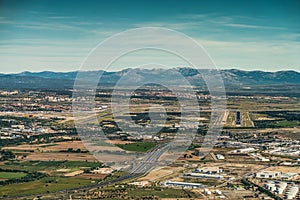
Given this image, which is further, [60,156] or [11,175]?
[60,156]

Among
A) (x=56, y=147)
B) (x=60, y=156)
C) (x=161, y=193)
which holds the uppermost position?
(x=56, y=147)

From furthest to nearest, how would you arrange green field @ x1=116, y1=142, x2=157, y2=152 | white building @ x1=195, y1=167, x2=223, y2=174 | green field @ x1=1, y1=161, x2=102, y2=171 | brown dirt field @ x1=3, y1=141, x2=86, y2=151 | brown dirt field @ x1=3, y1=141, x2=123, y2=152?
brown dirt field @ x1=3, y1=141, x2=86, y2=151 → brown dirt field @ x1=3, y1=141, x2=123, y2=152 → green field @ x1=116, y1=142, x2=157, y2=152 → green field @ x1=1, y1=161, x2=102, y2=171 → white building @ x1=195, y1=167, x2=223, y2=174

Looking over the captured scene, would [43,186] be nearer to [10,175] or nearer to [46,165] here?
[10,175]

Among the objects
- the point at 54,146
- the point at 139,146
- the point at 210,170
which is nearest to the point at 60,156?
the point at 54,146

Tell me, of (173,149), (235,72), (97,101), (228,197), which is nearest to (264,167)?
(173,149)

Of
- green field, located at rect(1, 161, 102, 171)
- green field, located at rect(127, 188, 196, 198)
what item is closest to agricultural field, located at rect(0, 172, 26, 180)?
green field, located at rect(1, 161, 102, 171)

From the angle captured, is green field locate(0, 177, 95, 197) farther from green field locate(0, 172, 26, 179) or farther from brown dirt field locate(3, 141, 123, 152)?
brown dirt field locate(3, 141, 123, 152)
